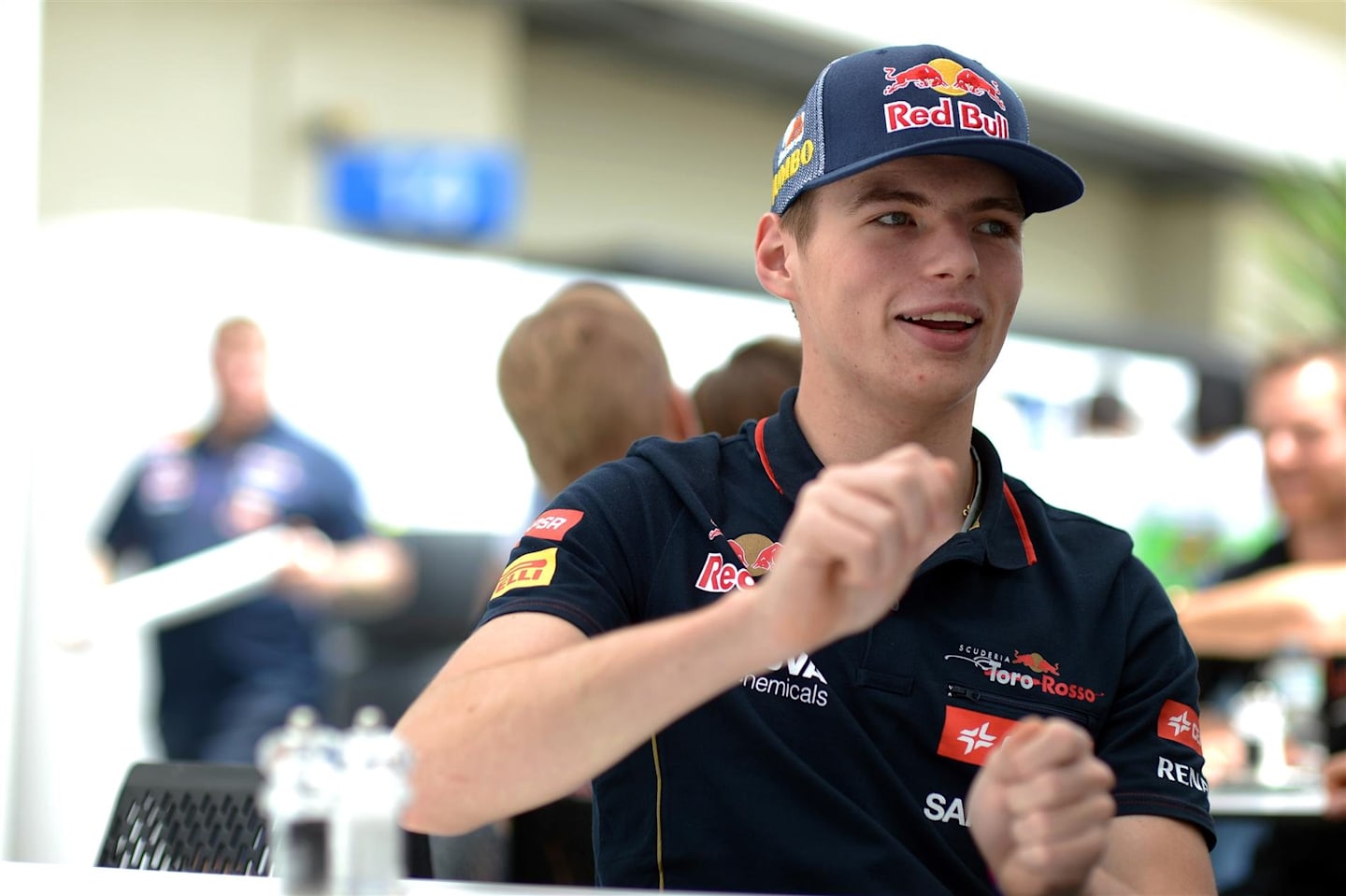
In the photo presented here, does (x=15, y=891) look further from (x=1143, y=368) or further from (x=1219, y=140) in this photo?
(x=1219, y=140)

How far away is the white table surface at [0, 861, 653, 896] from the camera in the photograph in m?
1.04

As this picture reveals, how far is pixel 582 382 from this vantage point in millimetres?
2170

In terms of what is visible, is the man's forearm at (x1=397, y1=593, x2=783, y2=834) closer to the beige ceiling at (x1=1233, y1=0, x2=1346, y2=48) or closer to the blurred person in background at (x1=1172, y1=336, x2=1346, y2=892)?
the blurred person in background at (x1=1172, y1=336, x2=1346, y2=892)

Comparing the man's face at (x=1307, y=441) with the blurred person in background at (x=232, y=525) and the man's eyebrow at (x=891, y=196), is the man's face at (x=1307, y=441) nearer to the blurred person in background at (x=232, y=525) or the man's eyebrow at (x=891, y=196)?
the man's eyebrow at (x=891, y=196)

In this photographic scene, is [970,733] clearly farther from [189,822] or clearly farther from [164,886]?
[189,822]

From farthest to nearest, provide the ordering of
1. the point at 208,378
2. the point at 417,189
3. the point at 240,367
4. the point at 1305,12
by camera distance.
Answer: the point at 1305,12 < the point at 417,189 < the point at 208,378 < the point at 240,367

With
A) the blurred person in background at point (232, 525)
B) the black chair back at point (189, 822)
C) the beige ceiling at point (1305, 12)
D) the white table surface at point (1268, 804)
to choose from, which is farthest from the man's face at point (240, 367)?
the beige ceiling at point (1305, 12)

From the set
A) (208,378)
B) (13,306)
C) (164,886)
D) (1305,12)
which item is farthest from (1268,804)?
(1305,12)

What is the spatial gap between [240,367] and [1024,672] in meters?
3.83

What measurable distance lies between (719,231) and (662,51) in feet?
4.23

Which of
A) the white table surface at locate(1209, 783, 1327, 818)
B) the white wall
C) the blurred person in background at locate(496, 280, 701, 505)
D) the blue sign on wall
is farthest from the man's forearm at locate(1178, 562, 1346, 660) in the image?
the blue sign on wall

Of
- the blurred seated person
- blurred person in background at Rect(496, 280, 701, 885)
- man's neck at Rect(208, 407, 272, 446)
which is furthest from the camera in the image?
man's neck at Rect(208, 407, 272, 446)

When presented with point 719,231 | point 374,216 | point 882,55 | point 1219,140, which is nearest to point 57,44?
point 374,216

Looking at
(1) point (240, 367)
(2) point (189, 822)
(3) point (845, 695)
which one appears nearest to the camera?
(3) point (845, 695)
